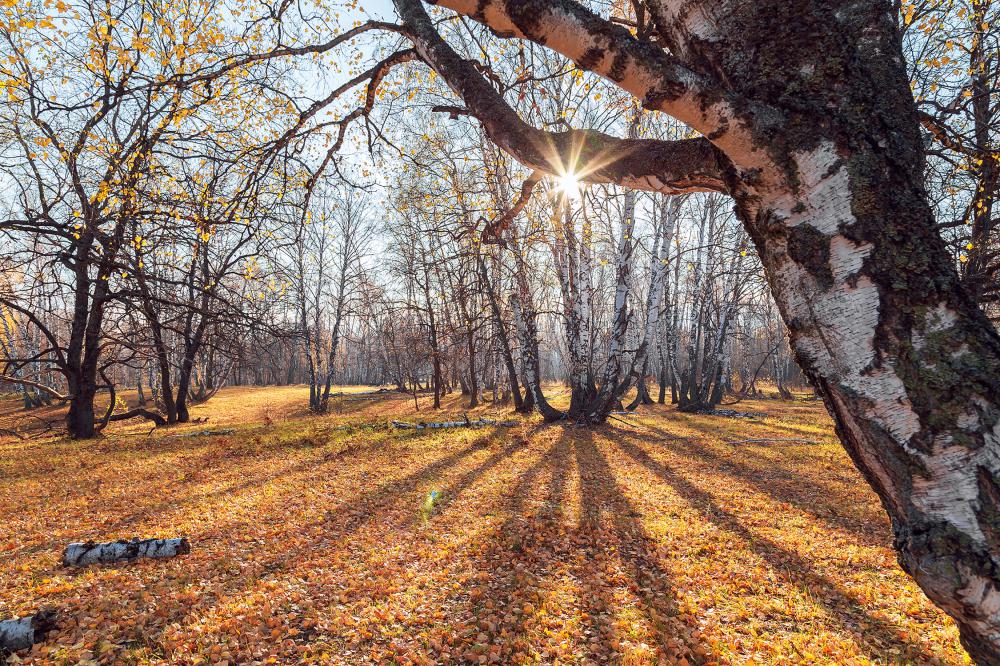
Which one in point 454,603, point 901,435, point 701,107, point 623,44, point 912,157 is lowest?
point 454,603

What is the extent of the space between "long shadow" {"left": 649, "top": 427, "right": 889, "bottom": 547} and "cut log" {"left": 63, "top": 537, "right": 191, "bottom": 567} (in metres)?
7.33

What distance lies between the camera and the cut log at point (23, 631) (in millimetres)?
2762

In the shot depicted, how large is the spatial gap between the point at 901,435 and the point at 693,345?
1769cm

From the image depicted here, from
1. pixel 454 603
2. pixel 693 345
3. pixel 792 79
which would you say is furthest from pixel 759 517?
pixel 693 345

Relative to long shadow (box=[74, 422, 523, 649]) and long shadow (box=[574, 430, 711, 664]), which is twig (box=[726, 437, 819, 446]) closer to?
long shadow (box=[574, 430, 711, 664])

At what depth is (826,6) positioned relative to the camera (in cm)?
147

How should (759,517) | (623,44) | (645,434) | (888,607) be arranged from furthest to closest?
(645,434) < (759,517) < (888,607) < (623,44)

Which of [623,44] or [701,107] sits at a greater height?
[623,44]

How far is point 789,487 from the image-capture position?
6.58 metres

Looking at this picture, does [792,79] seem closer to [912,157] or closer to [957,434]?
[912,157]

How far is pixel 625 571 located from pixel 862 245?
12.6 ft

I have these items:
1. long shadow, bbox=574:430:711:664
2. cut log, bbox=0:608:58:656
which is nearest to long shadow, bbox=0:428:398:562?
cut log, bbox=0:608:58:656

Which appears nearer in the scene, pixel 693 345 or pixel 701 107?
pixel 701 107

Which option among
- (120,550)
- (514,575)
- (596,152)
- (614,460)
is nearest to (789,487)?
(614,460)
